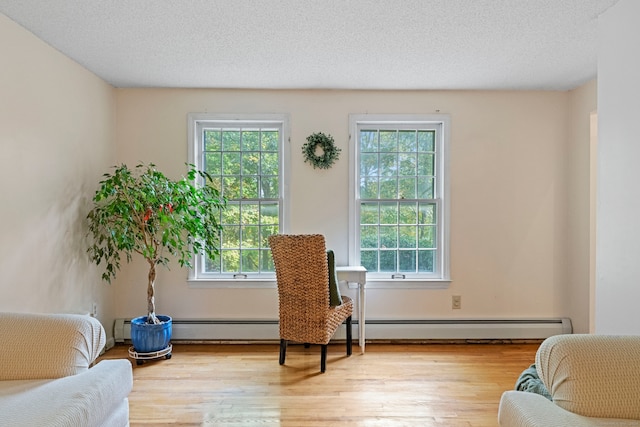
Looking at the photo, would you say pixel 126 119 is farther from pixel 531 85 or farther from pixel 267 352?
pixel 531 85

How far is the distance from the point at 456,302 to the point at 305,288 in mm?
1598

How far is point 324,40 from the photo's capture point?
2.68 m

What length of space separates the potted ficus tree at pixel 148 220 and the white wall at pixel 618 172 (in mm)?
2723

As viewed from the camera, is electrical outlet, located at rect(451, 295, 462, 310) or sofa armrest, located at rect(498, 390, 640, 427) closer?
sofa armrest, located at rect(498, 390, 640, 427)

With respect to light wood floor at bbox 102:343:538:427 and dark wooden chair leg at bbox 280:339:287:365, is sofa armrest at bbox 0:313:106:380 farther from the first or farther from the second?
Answer: dark wooden chair leg at bbox 280:339:287:365

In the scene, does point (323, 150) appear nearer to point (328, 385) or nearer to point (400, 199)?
point (400, 199)

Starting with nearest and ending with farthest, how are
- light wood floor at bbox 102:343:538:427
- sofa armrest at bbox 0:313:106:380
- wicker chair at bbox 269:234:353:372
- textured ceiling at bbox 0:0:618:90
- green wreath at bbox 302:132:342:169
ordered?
sofa armrest at bbox 0:313:106:380 < textured ceiling at bbox 0:0:618:90 < light wood floor at bbox 102:343:538:427 < wicker chair at bbox 269:234:353:372 < green wreath at bbox 302:132:342:169

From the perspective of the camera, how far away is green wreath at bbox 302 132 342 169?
3.77 meters

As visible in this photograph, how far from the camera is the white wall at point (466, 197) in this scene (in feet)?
12.5

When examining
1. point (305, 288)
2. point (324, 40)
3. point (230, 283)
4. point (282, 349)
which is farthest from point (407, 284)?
point (324, 40)

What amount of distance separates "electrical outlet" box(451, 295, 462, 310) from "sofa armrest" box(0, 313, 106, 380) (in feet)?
9.90

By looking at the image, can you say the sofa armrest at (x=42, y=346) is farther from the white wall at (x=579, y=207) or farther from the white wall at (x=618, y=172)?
the white wall at (x=579, y=207)

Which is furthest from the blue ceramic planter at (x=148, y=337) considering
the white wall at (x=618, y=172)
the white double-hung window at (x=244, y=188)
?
the white wall at (x=618, y=172)

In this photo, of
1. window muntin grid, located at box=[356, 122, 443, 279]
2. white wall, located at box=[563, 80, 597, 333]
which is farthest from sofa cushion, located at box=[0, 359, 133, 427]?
white wall, located at box=[563, 80, 597, 333]
